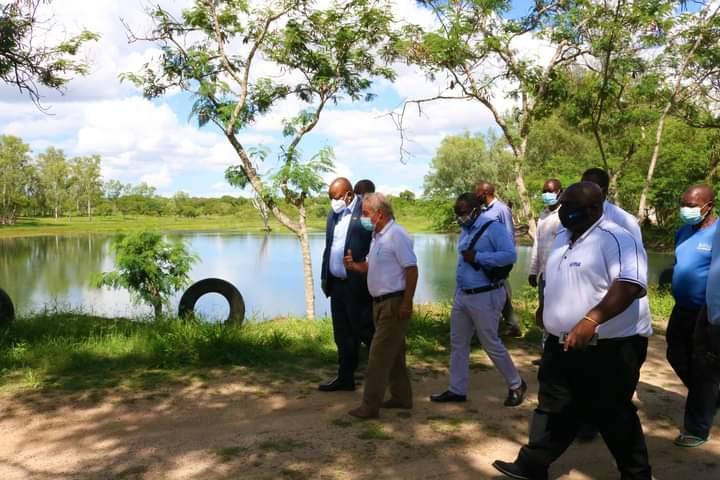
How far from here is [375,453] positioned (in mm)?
3590

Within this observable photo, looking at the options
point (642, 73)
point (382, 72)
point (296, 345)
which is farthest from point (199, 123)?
point (642, 73)

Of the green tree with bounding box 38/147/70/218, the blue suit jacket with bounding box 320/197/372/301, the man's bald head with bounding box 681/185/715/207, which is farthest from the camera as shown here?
the green tree with bounding box 38/147/70/218

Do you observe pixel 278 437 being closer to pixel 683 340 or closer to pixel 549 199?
pixel 683 340

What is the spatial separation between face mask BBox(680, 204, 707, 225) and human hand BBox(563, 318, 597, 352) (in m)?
1.78

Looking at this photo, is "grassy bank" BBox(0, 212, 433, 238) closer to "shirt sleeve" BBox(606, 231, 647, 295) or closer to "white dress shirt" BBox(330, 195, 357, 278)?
"white dress shirt" BBox(330, 195, 357, 278)

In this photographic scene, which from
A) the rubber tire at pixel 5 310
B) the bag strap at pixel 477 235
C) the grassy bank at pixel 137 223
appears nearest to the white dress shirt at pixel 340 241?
the bag strap at pixel 477 235

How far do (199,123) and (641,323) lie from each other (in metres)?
10.1

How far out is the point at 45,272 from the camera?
27.2 metres

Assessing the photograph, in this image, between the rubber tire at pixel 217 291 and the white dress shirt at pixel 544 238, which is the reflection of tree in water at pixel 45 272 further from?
the white dress shirt at pixel 544 238

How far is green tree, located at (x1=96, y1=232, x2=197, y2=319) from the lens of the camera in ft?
51.3

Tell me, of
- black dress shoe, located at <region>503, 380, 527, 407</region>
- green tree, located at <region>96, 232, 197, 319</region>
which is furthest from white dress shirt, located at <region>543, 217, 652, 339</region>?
green tree, located at <region>96, 232, 197, 319</region>

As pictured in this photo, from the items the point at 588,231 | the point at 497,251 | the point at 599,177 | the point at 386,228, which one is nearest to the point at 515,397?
the point at 497,251

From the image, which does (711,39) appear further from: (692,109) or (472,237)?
(472,237)

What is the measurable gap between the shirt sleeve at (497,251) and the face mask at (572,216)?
131 centimetres
